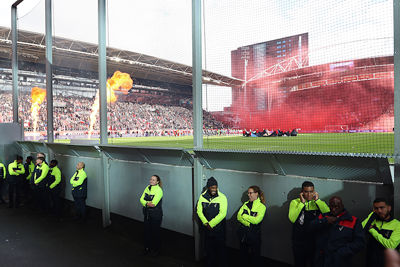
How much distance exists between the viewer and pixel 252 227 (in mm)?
3865

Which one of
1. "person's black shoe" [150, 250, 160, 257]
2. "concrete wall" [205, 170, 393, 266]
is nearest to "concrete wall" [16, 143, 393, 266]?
"concrete wall" [205, 170, 393, 266]

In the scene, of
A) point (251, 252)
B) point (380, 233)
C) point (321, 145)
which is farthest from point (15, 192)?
point (321, 145)

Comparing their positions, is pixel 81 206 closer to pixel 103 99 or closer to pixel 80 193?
pixel 80 193

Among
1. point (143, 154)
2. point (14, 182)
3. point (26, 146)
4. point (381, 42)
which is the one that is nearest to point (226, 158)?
point (143, 154)

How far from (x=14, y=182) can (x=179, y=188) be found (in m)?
6.31

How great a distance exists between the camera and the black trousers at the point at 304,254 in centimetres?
353

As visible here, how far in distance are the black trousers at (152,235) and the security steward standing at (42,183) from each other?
4.20m

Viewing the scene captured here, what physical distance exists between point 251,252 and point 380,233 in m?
1.72

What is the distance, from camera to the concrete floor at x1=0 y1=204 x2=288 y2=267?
454 centimetres

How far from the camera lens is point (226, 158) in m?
4.55

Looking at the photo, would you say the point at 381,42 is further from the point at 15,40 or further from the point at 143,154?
the point at 15,40

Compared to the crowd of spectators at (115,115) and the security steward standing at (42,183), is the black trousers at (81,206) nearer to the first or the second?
the security steward standing at (42,183)

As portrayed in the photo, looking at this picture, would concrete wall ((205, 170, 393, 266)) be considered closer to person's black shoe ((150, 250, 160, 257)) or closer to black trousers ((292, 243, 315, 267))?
black trousers ((292, 243, 315, 267))

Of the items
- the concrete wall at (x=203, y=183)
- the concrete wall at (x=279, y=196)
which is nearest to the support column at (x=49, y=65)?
the concrete wall at (x=203, y=183)
